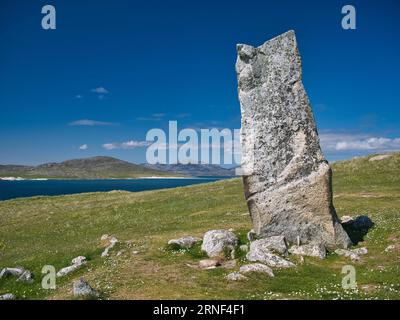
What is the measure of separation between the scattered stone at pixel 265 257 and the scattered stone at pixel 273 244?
113 millimetres

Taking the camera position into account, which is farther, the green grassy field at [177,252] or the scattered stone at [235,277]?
the scattered stone at [235,277]

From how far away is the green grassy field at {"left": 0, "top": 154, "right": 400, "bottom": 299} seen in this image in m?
20.3

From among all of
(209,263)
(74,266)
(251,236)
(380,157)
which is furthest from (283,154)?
(380,157)

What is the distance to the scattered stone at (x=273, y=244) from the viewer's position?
2533 centimetres

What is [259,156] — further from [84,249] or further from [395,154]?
[395,154]

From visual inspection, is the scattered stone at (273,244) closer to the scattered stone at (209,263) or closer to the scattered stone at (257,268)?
the scattered stone at (209,263)

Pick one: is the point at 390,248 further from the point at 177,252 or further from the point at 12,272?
the point at 12,272

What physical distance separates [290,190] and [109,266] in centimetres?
1244

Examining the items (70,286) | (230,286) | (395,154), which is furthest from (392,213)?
(395,154)

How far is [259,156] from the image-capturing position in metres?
27.7

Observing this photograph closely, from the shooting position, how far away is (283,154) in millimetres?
27688

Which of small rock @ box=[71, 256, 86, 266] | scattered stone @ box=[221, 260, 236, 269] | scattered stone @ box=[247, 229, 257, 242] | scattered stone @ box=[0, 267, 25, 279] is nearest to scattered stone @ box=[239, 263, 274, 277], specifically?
→ scattered stone @ box=[221, 260, 236, 269]

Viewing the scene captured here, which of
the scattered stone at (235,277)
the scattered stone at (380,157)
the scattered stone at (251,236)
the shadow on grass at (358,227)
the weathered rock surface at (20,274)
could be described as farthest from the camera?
the scattered stone at (380,157)

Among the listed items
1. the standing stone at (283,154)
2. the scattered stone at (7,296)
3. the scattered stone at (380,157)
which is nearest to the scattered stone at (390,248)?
the standing stone at (283,154)
